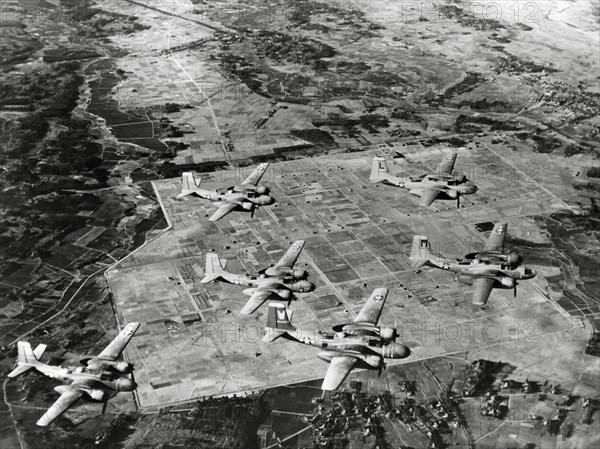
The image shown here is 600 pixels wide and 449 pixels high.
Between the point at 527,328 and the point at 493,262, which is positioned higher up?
the point at 493,262

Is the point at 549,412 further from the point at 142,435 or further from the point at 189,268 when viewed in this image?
the point at 189,268

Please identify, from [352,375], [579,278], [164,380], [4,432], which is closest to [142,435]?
[164,380]

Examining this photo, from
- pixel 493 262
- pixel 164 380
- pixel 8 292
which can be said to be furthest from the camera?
pixel 8 292

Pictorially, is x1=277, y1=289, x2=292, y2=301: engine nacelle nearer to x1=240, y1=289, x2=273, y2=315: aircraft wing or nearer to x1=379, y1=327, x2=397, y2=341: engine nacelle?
x1=240, y1=289, x2=273, y2=315: aircraft wing

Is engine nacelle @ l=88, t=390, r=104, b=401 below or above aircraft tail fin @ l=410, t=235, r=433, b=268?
below

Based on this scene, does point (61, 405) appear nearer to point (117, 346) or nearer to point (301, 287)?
point (117, 346)

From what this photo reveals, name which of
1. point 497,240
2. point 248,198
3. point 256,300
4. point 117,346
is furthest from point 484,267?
point 117,346

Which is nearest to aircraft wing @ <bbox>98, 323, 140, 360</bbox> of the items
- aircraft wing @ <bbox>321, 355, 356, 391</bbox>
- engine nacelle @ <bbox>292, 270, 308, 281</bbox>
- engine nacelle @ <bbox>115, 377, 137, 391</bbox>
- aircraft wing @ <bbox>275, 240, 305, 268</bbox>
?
engine nacelle @ <bbox>115, 377, 137, 391</bbox>
